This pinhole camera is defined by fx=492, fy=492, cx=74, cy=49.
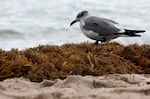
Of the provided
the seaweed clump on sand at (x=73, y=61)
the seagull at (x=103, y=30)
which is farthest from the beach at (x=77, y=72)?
the seagull at (x=103, y=30)

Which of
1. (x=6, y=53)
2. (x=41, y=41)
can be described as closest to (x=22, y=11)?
(x=41, y=41)

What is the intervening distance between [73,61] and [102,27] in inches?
56.0

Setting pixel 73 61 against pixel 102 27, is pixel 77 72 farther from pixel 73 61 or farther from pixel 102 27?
pixel 102 27

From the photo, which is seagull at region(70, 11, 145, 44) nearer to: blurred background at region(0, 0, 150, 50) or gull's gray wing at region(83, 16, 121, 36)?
gull's gray wing at region(83, 16, 121, 36)

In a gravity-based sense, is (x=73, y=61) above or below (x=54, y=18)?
above

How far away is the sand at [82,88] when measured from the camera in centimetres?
434

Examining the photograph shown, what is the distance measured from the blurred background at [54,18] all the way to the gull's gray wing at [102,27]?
2896mm

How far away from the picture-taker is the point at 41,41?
11148 mm

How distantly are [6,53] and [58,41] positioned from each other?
5167 millimetres

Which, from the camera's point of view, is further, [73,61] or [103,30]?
[103,30]

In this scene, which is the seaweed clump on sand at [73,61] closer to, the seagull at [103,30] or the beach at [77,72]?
the beach at [77,72]

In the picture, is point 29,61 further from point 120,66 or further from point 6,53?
point 120,66

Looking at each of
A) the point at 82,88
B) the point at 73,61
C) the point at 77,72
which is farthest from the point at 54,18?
the point at 82,88

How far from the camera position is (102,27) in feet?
23.9
